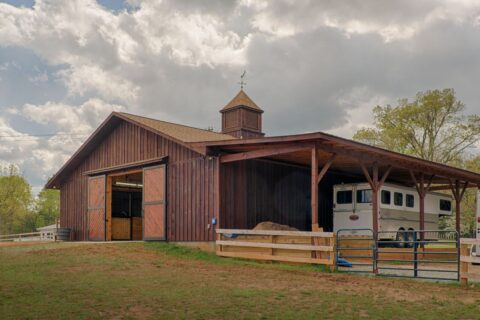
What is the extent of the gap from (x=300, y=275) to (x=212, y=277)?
2.29 metres

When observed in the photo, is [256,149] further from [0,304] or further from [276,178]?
[0,304]

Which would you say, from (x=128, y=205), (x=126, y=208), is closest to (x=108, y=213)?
(x=126, y=208)

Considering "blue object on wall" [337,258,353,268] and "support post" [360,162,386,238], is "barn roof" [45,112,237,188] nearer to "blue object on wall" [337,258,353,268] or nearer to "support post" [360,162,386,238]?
"support post" [360,162,386,238]

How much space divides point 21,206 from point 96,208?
45.6 metres

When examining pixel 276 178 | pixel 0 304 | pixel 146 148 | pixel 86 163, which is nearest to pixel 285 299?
pixel 0 304

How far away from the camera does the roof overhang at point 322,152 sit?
49.8ft

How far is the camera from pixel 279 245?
15.1 metres

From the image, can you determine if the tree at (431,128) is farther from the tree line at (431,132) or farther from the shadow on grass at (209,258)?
the shadow on grass at (209,258)

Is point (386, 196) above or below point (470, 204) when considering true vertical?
above

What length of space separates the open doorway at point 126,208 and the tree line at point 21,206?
3177 centimetres

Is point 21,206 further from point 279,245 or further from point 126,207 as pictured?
point 279,245

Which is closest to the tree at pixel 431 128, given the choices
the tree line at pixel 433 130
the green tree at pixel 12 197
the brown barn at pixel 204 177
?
the tree line at pixel 433 130

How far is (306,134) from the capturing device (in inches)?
579

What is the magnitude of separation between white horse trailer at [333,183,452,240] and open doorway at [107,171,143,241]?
1011cm
